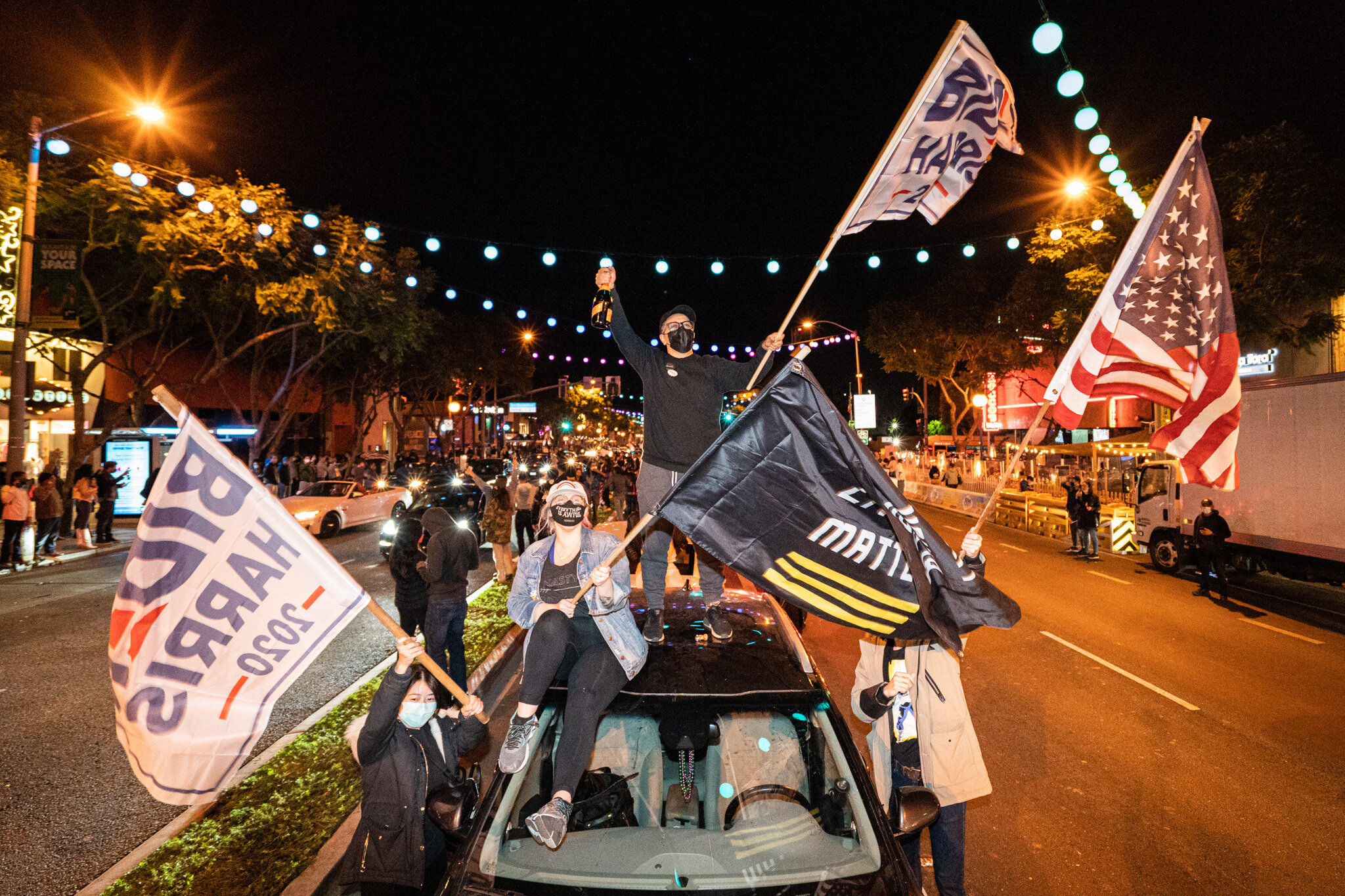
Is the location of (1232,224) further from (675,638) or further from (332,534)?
(332,534)

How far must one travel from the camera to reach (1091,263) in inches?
668

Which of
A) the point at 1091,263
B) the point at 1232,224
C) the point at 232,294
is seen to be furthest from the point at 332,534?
the point at 1232,224

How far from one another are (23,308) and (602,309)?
15507mm

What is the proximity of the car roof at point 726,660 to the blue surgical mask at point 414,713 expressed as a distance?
96 cm

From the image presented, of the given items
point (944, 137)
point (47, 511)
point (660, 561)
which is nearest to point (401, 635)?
point (660, 561)

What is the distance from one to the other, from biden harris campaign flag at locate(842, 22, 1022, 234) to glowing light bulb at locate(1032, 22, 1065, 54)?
377 cm

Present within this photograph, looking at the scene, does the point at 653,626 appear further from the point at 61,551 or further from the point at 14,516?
the point at 61,551

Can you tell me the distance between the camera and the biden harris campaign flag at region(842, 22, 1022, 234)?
337 centimetres

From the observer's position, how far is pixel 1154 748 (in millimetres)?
5977

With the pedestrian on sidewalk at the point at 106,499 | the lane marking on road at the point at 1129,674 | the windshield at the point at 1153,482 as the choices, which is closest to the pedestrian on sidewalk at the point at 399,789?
the lane marking on road at the point at 1129,674

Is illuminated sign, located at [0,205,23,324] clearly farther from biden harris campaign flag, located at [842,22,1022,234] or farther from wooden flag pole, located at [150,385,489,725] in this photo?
biden harris campaign flag, located at [842,22,1022,234]

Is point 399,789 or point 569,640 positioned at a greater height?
point 569,640

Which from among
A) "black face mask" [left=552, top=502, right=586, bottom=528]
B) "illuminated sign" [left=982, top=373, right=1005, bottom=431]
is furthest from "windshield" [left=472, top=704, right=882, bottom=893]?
"illuminated sign" [left=982, top=373, right=1005, bottom=431]

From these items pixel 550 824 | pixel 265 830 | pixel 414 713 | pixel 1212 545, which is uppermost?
pixel 414 713
